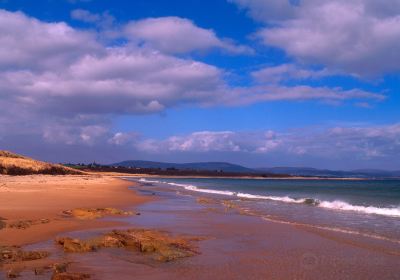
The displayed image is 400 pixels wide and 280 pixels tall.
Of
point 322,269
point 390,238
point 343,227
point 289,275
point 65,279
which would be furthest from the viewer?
point 343,227

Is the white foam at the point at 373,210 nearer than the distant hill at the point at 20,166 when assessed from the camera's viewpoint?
Yes

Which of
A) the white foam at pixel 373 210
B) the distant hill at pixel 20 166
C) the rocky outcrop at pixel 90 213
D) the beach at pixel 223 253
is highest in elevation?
the distant hill at pixel 20 166

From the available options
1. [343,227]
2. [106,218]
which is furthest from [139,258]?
[343,227]

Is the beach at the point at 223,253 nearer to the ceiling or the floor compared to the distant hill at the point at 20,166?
nearer to the floor

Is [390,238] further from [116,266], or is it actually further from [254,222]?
[116,266]

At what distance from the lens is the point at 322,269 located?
8.73 meters

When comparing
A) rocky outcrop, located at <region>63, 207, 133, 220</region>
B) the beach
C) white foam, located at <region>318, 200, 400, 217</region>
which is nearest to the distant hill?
rocky outcrop, located at <region>63, 207, 133, 220</region>

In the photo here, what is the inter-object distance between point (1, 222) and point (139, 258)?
6.30 metres

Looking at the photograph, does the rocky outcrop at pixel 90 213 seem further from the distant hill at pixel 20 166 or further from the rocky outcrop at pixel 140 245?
the distant hill at pixel 20 166

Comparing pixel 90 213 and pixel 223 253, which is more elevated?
pixel 90 213

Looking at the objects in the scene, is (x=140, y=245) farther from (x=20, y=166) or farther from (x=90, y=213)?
(x=20, y=166)

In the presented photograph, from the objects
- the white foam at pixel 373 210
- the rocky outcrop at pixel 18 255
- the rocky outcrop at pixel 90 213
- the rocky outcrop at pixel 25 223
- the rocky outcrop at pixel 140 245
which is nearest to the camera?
the rocky outcrop at pixel 18 255

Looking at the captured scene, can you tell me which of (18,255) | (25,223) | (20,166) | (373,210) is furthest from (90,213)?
(20,166)

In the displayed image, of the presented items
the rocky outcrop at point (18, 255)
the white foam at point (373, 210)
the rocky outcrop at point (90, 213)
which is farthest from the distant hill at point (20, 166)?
the rocky outcrop at point (18, 255)
